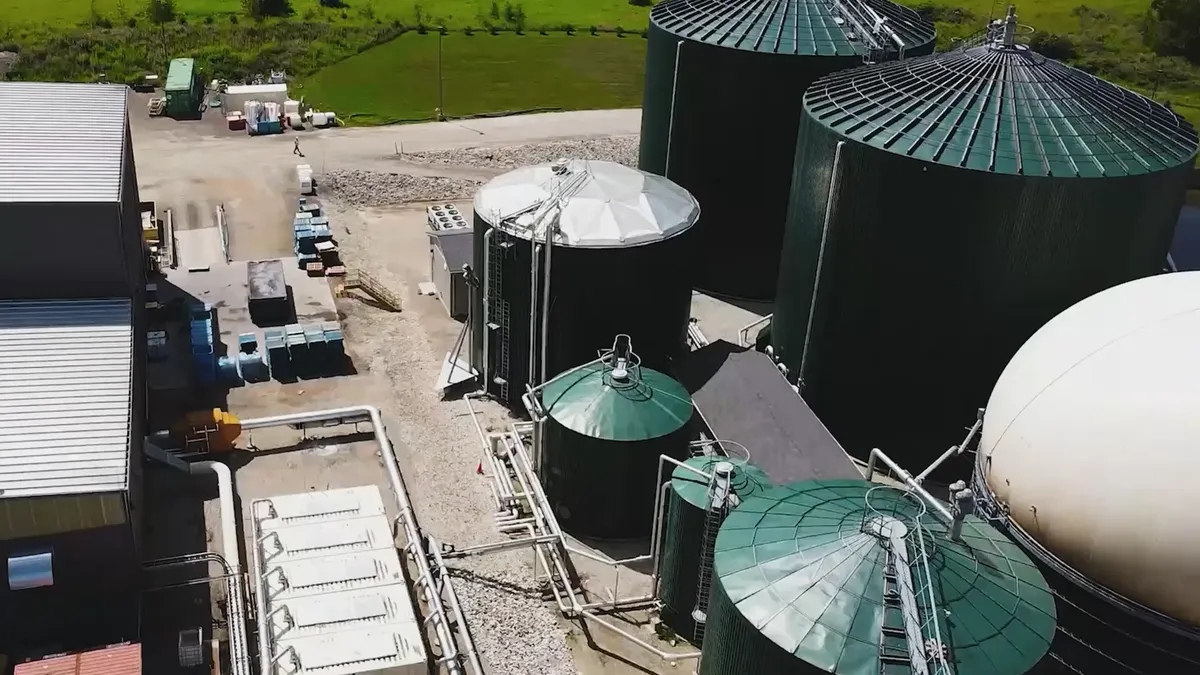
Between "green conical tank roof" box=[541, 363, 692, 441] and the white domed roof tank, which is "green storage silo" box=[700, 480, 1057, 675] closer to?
the white domed roof tank

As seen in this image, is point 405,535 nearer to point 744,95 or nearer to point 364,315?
point 364,315

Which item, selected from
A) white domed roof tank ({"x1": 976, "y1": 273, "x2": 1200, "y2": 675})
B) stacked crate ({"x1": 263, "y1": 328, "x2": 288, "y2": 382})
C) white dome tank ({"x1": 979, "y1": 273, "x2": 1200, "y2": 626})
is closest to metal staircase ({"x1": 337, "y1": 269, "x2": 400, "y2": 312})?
stacked crate ({"x1": 263, "y1": 328, "x2": 288, "y2": 382})

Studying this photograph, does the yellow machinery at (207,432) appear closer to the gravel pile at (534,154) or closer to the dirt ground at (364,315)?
the dirt ground at (364,315)

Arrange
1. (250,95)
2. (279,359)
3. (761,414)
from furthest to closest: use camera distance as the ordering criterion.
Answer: (250,95), (279,359), (761,414)

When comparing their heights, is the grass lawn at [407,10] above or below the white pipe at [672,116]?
below

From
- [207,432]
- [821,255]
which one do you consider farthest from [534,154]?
[207,432]

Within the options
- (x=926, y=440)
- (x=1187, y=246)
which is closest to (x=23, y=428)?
(x=926, y=440)

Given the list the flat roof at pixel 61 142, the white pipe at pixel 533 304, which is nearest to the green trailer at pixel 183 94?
the flat roof at pixel 61 142
